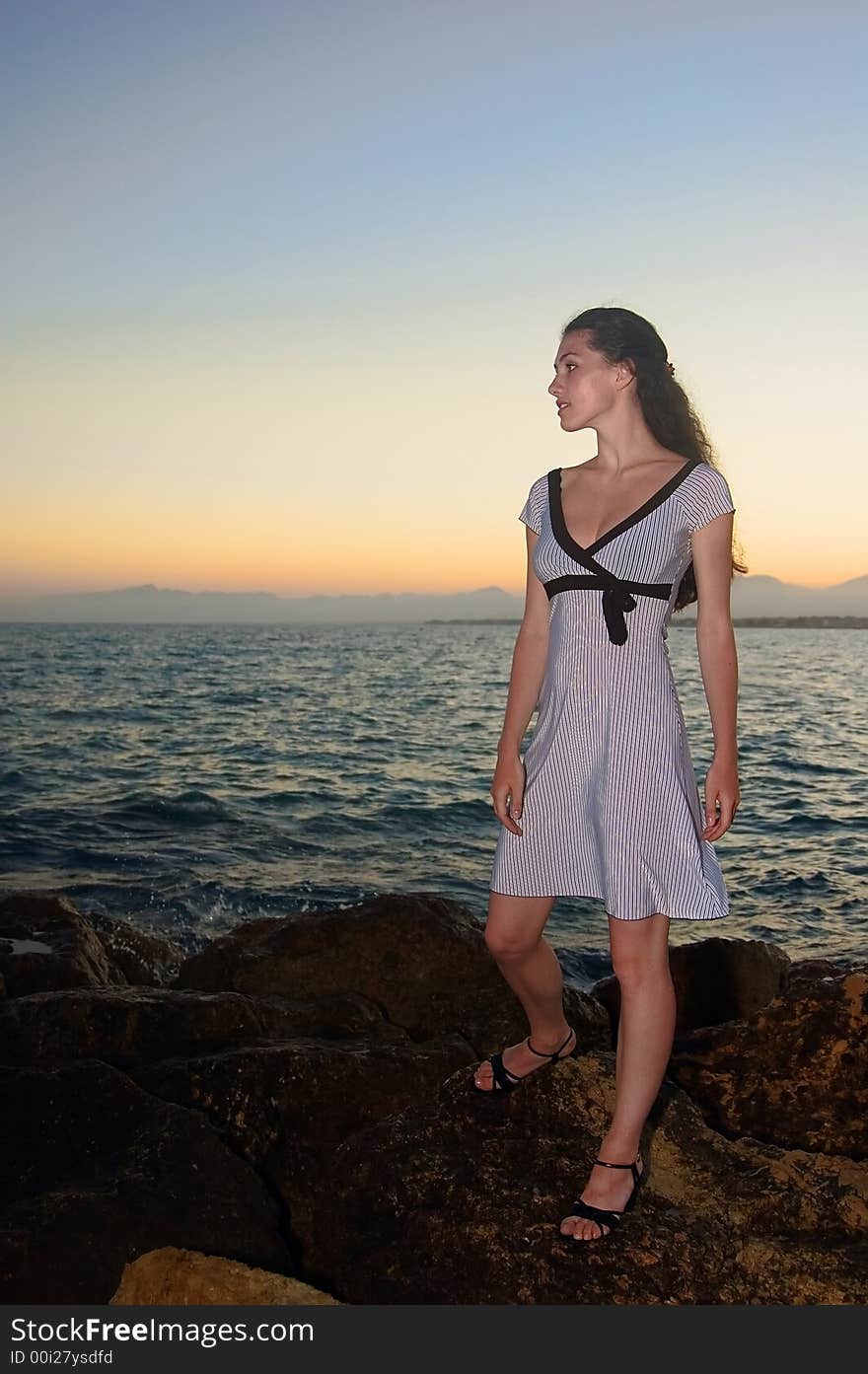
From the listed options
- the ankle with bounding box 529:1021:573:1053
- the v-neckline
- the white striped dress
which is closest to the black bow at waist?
the white striped dress

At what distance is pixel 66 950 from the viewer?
6.10 meters

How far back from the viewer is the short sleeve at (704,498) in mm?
3178

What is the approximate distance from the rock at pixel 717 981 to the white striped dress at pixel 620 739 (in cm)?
254

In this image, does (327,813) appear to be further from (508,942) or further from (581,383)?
(581,383)

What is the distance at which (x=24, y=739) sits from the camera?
20250 mm

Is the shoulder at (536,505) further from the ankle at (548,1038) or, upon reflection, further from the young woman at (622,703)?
the ankle at (548,1038)

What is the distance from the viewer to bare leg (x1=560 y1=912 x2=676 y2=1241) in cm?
320

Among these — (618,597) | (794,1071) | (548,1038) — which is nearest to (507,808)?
(618,597)

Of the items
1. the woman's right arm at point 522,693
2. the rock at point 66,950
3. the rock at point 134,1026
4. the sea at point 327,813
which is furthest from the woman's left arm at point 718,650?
the sea at point 327,813

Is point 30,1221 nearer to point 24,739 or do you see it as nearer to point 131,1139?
point 131,1139

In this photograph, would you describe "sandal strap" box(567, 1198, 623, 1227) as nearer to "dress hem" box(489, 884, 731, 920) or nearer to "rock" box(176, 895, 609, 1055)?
"dress hem" box(489, 884, 731, 920)

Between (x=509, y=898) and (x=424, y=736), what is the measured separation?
1853cm

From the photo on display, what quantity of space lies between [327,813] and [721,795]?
11370 millimetres

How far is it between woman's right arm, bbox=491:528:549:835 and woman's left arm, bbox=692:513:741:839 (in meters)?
0.54
